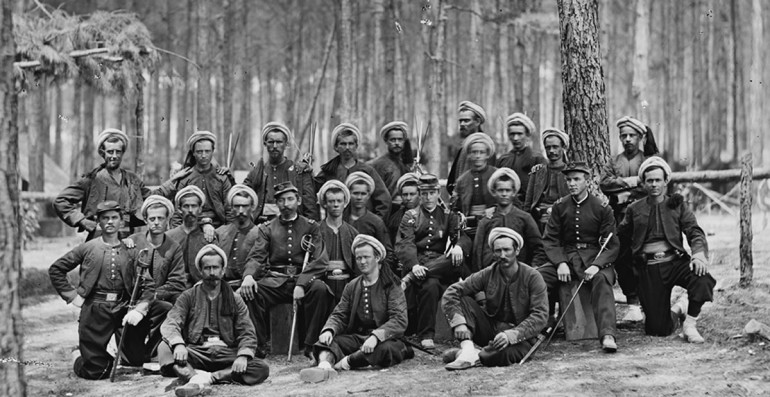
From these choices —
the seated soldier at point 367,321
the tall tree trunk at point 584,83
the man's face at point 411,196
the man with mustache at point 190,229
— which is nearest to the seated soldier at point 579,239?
the tall tree trunk at point 584,83

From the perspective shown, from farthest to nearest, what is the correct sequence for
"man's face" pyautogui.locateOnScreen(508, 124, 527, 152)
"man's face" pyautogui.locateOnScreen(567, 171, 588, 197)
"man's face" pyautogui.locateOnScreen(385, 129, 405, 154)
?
"man's face" pyautogui.locateOnScreen(385, 129, 405, 154) < "man's face" pyautogui.locateOnScreen(508, 124, 527, 152) < "man's face" pyautogui.locateOnScreen(567, 171, 588, 197)

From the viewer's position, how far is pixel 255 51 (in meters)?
33.6

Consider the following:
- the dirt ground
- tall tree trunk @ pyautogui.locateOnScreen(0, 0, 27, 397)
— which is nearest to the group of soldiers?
the dirt ground

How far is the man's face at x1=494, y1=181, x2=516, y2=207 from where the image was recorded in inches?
320

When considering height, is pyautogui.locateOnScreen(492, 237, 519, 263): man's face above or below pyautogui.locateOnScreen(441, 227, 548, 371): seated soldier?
above

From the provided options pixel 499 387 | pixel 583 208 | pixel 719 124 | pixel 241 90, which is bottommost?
pixel 499 387

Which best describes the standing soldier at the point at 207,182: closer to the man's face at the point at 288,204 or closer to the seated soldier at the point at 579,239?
the man's face at the point at 288,204

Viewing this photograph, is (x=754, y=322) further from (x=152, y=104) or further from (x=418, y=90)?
(x=152, y=104)

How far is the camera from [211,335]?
291 inches

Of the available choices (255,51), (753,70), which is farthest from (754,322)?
(255,51)

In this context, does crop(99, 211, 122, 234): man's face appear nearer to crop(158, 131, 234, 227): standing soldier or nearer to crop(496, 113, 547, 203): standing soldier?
crop(158, 131, 234, 227): standing soldier

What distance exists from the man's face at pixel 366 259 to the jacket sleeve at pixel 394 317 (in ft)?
0.74

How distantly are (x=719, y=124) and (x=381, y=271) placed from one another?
20579 mm

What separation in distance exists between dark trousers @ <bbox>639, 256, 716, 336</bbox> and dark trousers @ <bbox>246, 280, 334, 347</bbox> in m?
2.81
